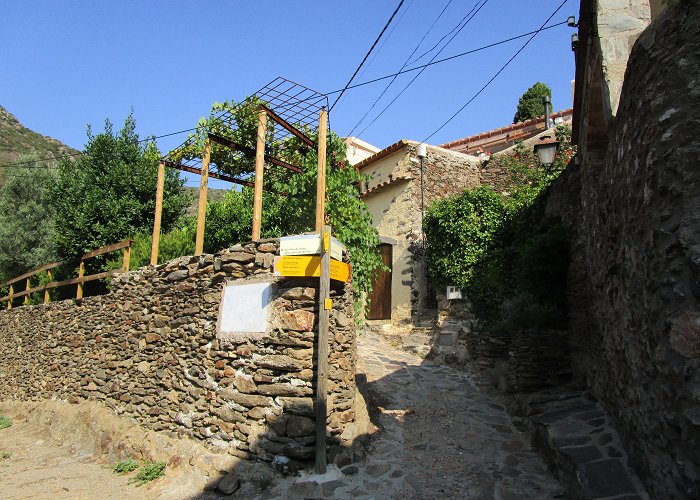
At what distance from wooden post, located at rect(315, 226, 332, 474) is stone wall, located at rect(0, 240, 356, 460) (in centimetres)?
12

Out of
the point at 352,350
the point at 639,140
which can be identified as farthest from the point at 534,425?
the point at 639,140

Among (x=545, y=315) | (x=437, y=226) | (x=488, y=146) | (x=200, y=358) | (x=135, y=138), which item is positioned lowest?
(x=200, y=358)

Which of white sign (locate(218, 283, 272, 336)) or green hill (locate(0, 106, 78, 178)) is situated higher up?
green hill (locate(0, 106, 78, 178))

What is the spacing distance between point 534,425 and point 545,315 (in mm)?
1782

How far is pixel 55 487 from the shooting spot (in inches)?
228

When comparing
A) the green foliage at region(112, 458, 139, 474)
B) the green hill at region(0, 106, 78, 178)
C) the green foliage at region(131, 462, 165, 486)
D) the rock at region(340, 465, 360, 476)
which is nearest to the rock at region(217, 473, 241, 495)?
the rock at region(340, 465, 360, 476)

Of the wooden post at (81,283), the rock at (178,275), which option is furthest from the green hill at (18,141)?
the rock at (178,275)

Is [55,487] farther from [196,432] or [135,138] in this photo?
[135,138]

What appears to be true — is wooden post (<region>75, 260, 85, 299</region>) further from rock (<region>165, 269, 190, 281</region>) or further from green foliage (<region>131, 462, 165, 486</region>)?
green foliage (<region>131, 462, 165, 486</region>)

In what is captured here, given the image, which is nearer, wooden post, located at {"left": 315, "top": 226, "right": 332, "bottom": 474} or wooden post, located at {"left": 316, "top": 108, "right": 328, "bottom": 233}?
wooden post, located at {"left": 315, "top": 226, "right": 332, "bottom": 474}

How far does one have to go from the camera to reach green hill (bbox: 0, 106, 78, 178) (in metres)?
37.2

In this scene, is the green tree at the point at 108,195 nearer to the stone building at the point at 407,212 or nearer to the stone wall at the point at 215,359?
the stone wall at the point at 215,359

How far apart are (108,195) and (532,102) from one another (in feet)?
61.5

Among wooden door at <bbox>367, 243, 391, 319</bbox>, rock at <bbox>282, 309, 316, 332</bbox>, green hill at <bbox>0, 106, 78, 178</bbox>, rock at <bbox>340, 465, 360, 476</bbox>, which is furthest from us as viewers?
green hill at <bbox>0, 106, 78, 178</bbox>
